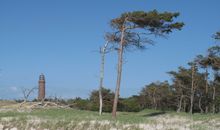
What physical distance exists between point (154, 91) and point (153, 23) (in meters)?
44.7

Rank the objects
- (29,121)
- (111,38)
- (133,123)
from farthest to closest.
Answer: (111,38)
(29,121)
(133,123)

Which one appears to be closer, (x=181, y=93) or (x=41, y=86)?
(x=41, y=86)

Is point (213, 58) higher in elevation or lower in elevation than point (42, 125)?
higher

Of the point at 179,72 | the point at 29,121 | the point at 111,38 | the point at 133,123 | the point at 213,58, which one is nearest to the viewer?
the point at 133,123

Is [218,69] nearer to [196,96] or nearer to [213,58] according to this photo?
[213,58]

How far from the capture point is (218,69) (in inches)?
2168

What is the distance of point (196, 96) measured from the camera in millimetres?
73812

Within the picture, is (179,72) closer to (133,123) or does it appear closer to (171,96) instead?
(171,96)

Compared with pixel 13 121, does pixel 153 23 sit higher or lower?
higher

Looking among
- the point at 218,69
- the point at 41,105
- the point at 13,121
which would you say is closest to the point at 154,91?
the point at 218,69

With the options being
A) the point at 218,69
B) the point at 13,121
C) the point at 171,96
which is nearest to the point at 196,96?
the point at 171,96

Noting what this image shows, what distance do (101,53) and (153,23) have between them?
6389 mm

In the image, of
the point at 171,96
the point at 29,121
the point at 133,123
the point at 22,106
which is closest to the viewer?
the point at 133,123

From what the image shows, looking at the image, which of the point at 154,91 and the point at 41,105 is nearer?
the point at 41,105
